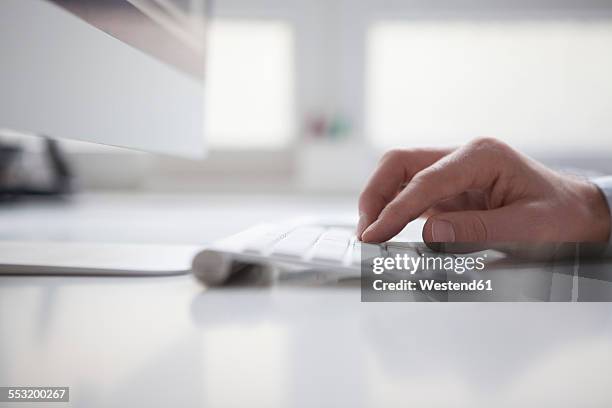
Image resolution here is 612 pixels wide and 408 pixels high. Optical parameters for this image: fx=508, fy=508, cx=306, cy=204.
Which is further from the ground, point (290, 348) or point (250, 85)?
point (250, 85)

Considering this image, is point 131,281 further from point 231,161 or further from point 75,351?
point 231,161

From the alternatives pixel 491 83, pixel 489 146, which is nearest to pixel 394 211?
pixel 489 146

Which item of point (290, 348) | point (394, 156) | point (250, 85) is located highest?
point (250, 85)

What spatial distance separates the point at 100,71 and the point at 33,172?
111cm

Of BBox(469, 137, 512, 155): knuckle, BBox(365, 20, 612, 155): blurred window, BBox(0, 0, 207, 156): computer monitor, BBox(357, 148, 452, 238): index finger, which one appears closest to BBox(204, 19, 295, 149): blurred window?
BBox(365, 20, 612, 155): blurred window

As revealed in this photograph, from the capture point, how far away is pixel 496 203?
0.56 m

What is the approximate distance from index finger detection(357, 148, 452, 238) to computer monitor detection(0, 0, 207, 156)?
12.5 inches

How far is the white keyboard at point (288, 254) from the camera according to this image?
1.32 feet

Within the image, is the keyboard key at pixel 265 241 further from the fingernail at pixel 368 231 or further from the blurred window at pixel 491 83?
the blurred window at pixel 491 83

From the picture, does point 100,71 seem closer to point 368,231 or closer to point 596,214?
point 368,231

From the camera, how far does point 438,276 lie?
0.40 meters

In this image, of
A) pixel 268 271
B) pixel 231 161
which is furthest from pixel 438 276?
pixel 231 161

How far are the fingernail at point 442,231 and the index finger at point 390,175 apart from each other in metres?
0.15

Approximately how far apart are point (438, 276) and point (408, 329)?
94 mm
